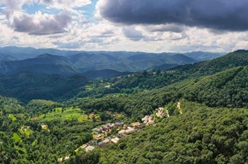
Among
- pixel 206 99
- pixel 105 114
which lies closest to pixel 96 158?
pixel 206 99

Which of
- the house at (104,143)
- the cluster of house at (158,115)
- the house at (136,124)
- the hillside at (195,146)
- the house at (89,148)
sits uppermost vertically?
the hillside at (195,146)

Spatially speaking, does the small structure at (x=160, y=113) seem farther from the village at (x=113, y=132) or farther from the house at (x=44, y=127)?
the house at (x=44, y=127)

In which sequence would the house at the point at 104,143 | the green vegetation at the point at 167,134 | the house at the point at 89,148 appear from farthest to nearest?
the house at the point at 89,148 < the house at the point at 104,143 < the green vegetation at the point at 167,134

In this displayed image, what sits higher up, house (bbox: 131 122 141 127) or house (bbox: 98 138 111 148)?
house (bbox: 131 122 141 127)

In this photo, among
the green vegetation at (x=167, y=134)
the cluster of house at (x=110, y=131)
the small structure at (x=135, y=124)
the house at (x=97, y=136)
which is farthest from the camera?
the small structure at (x=135, y=124)

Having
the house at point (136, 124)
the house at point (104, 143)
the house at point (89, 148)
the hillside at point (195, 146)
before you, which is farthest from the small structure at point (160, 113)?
the hillside at point (195, 146)

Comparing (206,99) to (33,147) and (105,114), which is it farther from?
(33,147)

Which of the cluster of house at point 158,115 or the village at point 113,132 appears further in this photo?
the cluster of house at point 158,115

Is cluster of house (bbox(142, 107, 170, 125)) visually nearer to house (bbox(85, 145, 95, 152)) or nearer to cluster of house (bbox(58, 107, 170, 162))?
cluster of house (bbox(58, 107, 170, 162))

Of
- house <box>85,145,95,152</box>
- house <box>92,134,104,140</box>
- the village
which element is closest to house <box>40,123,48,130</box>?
the village
